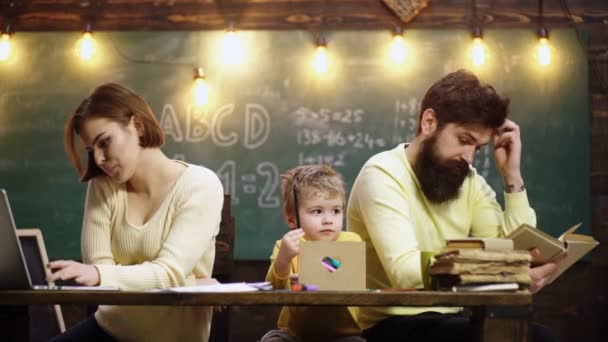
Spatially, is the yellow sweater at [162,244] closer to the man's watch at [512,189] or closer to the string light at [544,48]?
the man's watch at [512,189]

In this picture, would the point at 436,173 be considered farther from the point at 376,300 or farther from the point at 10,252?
the point at 10,252

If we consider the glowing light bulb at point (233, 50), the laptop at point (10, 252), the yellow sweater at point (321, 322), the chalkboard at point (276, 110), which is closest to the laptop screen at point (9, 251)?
the laptop at point (10, 252)

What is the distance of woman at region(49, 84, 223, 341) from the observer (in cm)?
249

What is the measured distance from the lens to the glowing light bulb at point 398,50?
18.1 feet

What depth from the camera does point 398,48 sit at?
551cm

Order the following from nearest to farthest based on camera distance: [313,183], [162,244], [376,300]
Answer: [376,300], [162,244], [313,183]

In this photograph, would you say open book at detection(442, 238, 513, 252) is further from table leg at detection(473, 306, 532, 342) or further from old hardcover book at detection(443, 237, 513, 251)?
table leg at detection(473, 306, 532, 342)

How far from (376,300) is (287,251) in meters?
0.53

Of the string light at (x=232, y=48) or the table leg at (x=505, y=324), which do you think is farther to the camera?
the string light at (x=232, y=48)

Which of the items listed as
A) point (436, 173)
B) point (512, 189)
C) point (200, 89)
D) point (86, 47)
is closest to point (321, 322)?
point (436, 173)

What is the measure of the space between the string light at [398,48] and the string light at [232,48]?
3.27 ft

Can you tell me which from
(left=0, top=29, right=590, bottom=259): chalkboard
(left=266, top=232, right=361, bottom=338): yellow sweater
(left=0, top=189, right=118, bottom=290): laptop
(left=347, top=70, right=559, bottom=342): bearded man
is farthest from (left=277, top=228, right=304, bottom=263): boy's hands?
(left=0, top=29, right=590, bottom=259): chalkboard

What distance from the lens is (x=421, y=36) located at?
5.53 metres

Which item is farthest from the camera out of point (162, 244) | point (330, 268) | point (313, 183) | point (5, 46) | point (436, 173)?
point (5, 46)
